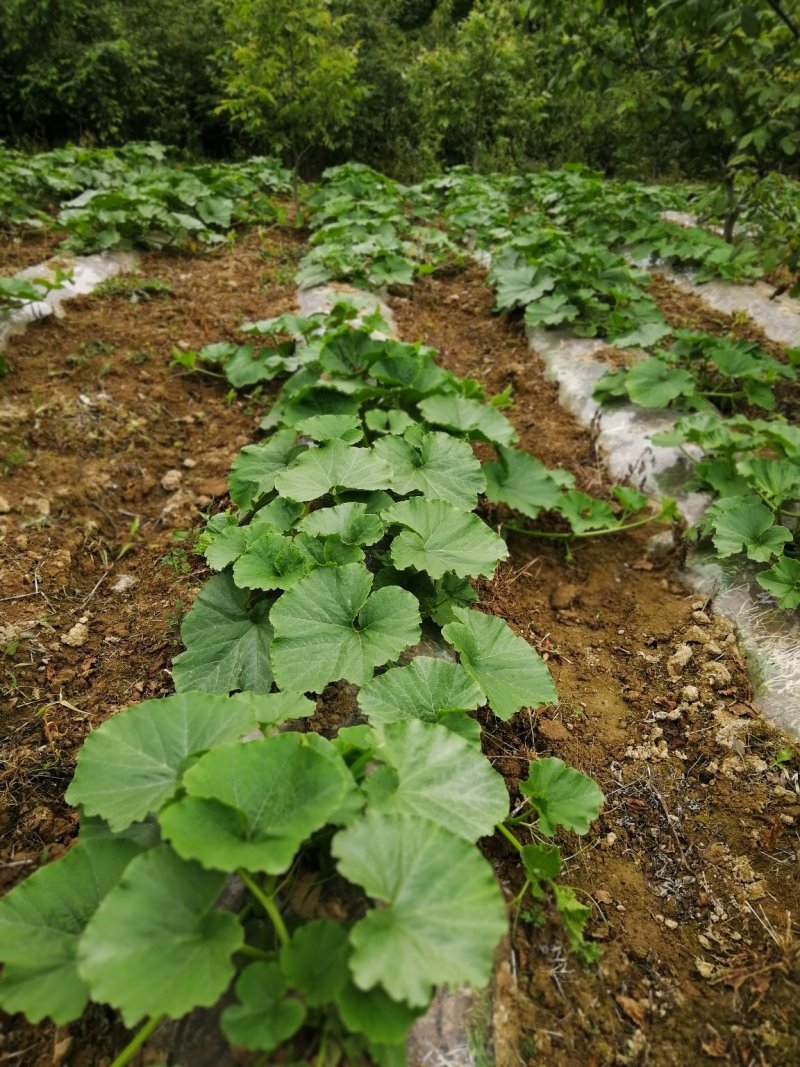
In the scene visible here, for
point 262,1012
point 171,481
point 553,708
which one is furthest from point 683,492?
point 262,1012

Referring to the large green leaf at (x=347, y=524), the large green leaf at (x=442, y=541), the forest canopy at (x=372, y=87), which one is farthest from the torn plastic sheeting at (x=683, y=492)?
the forest canopy at (x=372, y=87)

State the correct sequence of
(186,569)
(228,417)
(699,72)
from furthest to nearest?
(699,72) → (228,417) → (186,569)

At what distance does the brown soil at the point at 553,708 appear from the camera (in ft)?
4.94

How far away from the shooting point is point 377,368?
329 cm

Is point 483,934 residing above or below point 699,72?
below

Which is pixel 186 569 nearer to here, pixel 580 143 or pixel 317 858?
pixel 317 858

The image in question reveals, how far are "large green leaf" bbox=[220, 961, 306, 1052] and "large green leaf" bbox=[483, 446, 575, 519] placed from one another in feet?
7.18

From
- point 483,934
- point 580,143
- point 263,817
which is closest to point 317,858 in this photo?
point 263,817

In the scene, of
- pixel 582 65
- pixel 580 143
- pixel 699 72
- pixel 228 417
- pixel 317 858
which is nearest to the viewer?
pixel 317 858

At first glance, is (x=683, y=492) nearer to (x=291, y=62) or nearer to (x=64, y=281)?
(x=64, y=281)

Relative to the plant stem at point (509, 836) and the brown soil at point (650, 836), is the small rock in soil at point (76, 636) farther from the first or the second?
the plant stem at point (509, 836)

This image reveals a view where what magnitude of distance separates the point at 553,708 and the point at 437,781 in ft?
3.28

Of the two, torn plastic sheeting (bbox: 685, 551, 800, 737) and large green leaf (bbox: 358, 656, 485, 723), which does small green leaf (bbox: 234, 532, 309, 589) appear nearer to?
large green leaf (bbox: 358, 656, 485, 723)

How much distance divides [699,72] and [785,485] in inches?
216
